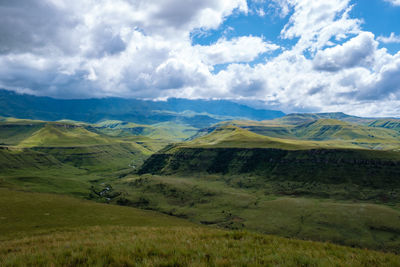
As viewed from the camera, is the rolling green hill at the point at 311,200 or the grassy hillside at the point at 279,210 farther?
the rolling green hill at the point at 311,200

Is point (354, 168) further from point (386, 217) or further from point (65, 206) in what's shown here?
point (65, 206)

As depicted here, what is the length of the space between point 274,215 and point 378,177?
91.5 m

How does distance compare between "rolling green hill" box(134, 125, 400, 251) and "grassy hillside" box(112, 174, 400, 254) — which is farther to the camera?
"rolling green hill" box(134, 125, 400, 251)

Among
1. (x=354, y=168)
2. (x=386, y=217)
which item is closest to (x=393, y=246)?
(x=386, y=217)

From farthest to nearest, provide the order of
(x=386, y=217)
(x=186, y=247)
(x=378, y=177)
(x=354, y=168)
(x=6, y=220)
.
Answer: (x=354, y=168) → (x=378, y=177) → (x=386, y=217) → (x=6, y=220) → (x=186, y=247)

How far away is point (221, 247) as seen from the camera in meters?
11.9

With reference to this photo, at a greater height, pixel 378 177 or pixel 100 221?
pixel 378 177

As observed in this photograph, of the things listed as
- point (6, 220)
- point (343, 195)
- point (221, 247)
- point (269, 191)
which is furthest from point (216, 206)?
point (221, 247)

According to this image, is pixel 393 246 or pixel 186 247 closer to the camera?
pixel 186 247

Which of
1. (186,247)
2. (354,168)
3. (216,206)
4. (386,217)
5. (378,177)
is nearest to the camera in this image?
(186,247)

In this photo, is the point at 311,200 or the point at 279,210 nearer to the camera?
the point at 279,210

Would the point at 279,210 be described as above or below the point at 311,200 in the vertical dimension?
below

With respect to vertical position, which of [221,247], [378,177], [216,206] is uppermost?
[221,247]

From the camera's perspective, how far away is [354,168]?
583 ft
